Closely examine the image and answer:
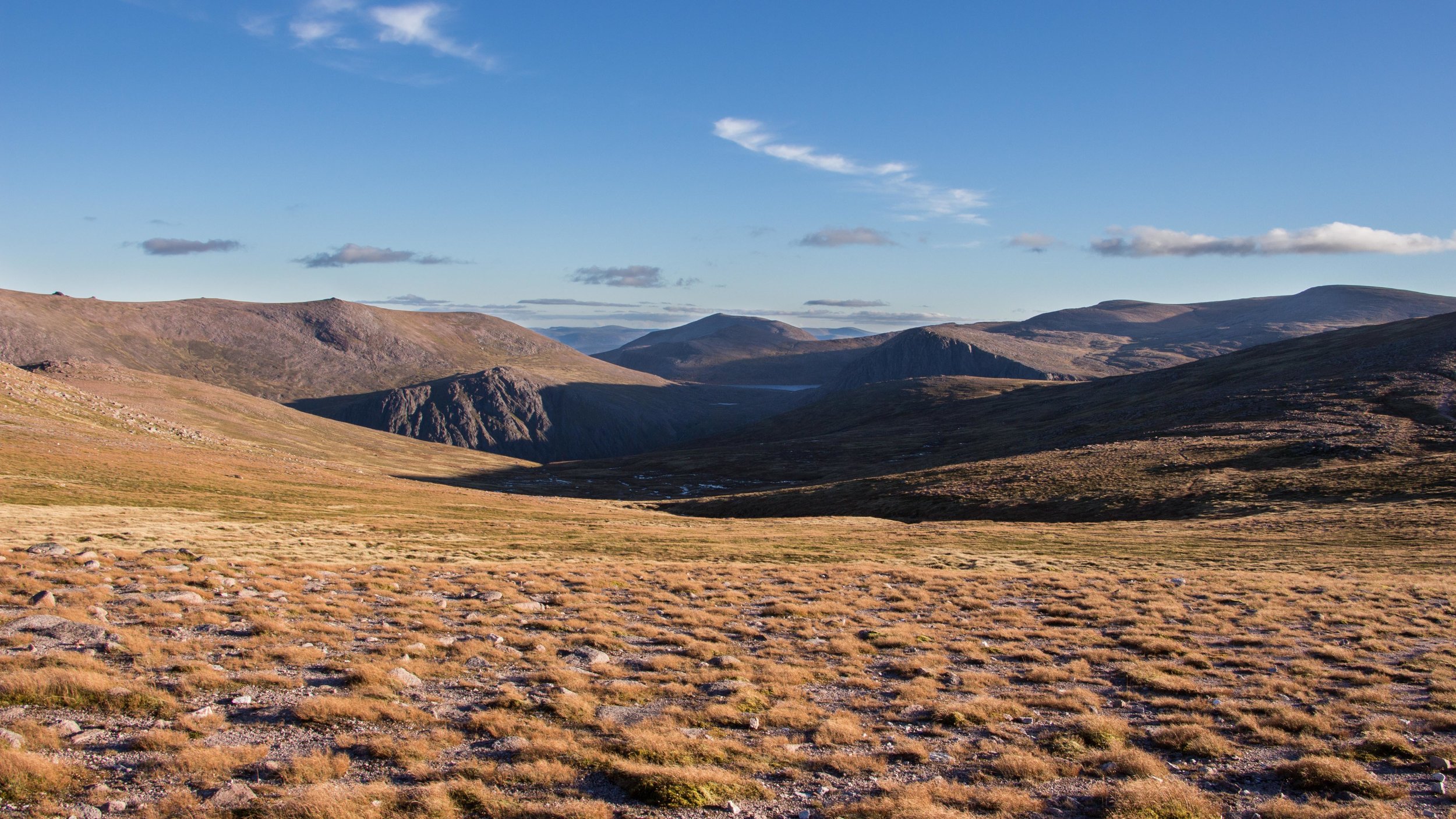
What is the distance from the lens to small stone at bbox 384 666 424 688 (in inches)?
617

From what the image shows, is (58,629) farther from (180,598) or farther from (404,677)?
(404,677)

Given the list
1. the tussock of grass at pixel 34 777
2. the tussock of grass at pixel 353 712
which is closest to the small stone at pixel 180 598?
the tussock of grass at pixel 353 712

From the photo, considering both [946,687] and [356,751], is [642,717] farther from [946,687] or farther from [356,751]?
[946,687]

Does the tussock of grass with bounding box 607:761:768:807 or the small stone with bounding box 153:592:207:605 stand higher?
the small stone with bounding box 153:592:207:605

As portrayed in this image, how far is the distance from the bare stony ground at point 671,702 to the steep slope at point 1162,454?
56173 millimetres

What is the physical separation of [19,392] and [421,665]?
130988 millimetres

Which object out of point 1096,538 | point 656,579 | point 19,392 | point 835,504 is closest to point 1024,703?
point 656,579

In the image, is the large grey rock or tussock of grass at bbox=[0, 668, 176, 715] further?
the large grey rock

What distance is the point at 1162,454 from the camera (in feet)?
327

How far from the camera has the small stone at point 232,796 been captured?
996 cm

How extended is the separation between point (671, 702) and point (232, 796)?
26.0ft

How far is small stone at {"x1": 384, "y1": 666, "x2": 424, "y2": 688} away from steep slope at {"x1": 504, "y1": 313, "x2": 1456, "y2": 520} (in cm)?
7280

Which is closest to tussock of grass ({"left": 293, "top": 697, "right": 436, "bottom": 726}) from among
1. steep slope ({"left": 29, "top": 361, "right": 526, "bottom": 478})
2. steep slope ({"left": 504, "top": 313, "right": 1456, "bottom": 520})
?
steep slope ({"left": 504, "top": 313, "right": 1456, "bottom": 520})

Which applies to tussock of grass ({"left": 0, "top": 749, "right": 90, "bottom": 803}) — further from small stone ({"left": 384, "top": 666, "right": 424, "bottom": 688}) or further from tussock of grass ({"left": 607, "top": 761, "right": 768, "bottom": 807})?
tussock of grass ({"left": 607, "top": 761, "right": 768, "bottom": 807})
